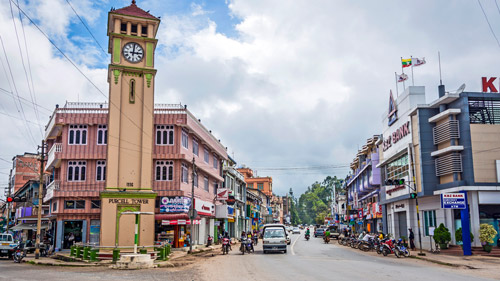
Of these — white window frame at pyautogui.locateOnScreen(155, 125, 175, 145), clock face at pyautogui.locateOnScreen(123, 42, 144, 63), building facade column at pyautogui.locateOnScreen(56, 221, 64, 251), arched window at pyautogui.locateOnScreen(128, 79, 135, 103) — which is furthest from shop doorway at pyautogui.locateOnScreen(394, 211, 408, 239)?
building facade column at pyautogui.locateOnScreen(56, 221, 64, 251)

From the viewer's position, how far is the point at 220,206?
169 ft

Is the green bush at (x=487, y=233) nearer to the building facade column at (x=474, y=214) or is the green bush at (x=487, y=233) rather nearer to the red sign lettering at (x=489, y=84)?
the building facade column at (x=474, y=214)

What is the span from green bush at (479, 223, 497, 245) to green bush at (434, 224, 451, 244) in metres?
2.51

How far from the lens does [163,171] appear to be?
38.1 metres

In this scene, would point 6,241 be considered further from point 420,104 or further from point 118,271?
point 420,104

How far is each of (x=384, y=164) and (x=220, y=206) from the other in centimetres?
1911

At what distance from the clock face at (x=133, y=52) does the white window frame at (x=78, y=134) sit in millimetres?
8294

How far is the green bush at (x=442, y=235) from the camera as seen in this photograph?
3101 cm

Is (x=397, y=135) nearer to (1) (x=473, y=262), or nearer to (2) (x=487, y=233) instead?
(2) (x=487, y=233)

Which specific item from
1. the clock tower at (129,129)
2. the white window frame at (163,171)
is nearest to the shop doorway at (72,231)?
the white window frame at (163,171)

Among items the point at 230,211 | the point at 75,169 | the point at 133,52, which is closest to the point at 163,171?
the point at 75,169

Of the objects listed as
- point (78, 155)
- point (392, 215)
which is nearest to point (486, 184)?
point (392, 215)

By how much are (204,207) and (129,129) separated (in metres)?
15.0

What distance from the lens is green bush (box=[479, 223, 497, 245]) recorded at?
2848cm
